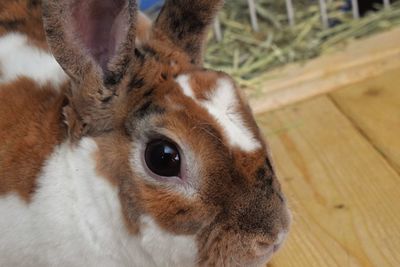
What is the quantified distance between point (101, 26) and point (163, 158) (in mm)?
252

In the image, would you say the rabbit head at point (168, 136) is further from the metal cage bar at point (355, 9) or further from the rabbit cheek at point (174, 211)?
the metal cage bar at point (355, 9)

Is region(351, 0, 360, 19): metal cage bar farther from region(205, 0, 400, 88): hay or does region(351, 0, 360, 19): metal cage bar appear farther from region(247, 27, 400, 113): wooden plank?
region(247, 27, 400, 113): wooden plank

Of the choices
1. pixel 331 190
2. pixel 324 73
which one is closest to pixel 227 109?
pixel 331 190

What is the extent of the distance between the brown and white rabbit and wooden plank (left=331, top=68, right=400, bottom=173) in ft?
2.28

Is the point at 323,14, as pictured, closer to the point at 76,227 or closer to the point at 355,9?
the point at 355,9

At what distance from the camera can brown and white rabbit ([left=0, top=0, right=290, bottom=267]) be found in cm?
113

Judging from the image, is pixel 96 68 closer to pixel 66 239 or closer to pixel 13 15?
pixel 66 239

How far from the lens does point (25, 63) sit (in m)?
1.39

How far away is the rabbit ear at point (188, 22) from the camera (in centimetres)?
130

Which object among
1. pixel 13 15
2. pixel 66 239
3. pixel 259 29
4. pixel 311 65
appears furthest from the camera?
pixel 259 29

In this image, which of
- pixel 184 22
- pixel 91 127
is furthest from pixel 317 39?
pixel 91 127

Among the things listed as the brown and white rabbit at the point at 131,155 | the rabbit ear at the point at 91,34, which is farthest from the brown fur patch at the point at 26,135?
the rabbit ear at the point at 91,34

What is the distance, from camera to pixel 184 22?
1314 mm

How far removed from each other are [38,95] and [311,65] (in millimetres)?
1022
